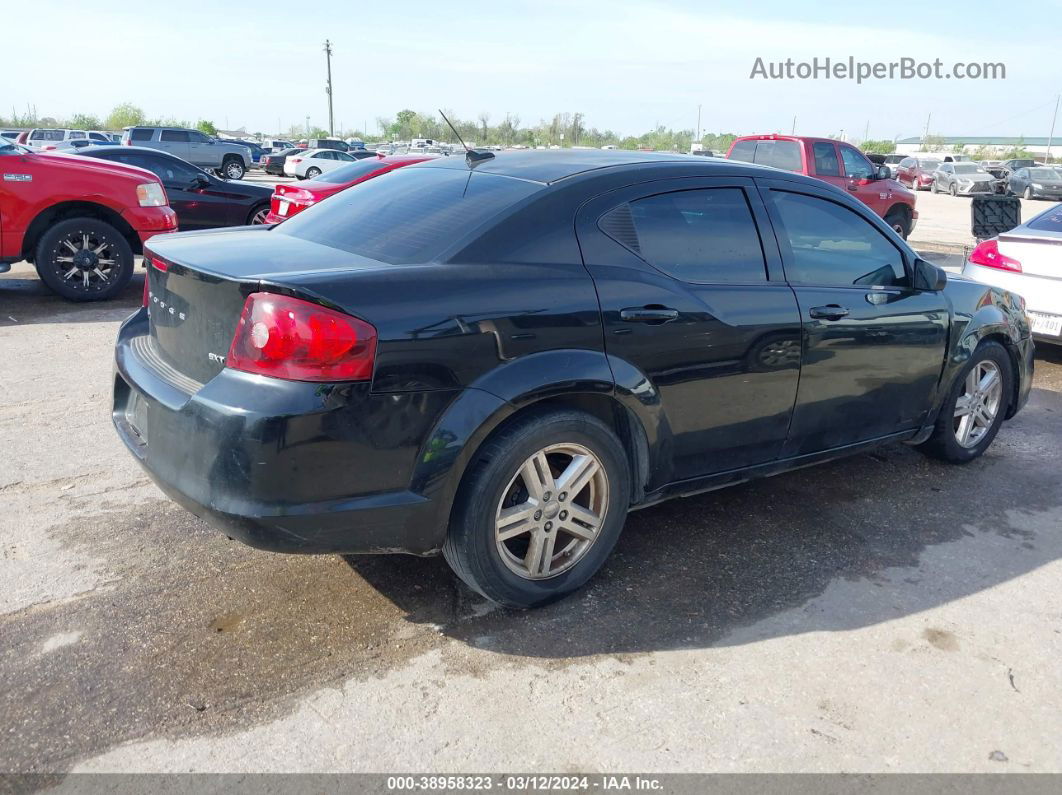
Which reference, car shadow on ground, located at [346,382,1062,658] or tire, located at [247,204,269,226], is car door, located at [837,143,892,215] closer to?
tire, located at [247,204,269,226]

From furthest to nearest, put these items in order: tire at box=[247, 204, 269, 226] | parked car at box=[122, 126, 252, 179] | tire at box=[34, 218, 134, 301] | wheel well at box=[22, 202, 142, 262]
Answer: parked car at box=[122, 126, 252, 179] → tire at box=[247, 204, 269, 226] → tire at box=[34, 218, 134, 301] → wheel well at box=[22, 202, 142, 262]

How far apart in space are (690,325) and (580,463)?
27.7 inches

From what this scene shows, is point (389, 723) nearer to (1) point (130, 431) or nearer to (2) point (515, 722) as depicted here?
(2) point (515, 722)

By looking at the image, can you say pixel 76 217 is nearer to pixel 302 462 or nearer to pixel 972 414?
pixel 302 462

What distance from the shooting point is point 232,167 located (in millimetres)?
33594

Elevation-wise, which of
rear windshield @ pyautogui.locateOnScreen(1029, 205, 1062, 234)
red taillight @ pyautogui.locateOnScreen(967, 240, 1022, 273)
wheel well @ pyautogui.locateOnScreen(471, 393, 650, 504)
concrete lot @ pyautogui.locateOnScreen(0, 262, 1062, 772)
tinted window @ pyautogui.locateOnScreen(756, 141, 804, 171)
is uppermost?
tinted window @ pyautogui.locateOnScreen(756, 141, 804, 171)

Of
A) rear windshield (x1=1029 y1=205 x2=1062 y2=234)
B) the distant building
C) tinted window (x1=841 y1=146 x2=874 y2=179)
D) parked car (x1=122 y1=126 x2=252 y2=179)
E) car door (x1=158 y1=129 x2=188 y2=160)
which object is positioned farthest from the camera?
the distant building

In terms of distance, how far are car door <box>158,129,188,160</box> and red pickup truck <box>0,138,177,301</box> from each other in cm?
2587

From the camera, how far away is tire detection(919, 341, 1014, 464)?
467 centimetres

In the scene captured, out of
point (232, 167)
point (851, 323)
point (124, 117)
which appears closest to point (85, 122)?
point (124, 117)

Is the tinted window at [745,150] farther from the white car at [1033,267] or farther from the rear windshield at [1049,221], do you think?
the white car at [1033,267]

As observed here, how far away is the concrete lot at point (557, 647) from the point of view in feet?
8.27

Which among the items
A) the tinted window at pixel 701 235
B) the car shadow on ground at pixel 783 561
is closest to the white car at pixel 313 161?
the car shadow on ground at pixel 783 561

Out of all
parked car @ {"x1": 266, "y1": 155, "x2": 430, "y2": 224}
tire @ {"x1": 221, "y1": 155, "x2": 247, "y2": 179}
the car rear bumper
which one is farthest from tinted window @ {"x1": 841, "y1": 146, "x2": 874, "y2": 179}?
tire @ {"x1": 221, "y1": 155, "x2": 247, "y2": 179}
